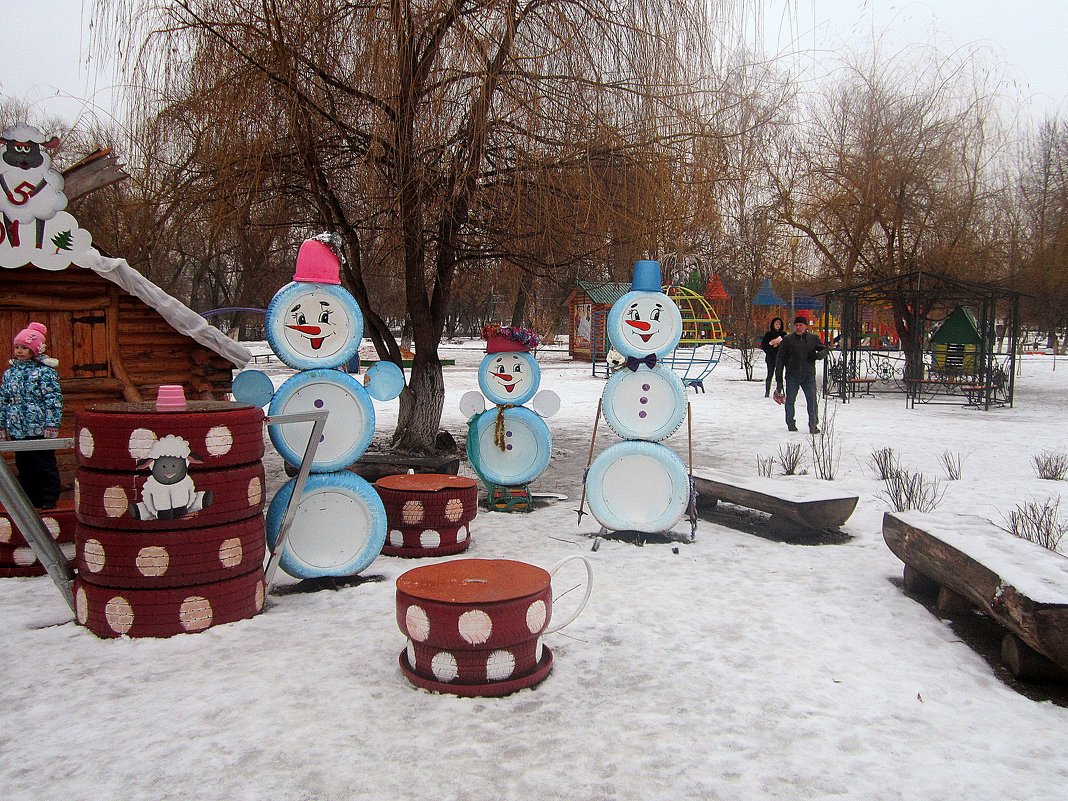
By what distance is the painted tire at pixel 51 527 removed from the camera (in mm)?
5262

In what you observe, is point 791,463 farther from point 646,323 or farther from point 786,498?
point 646,323

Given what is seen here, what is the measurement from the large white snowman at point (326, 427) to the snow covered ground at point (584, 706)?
0.87 feet

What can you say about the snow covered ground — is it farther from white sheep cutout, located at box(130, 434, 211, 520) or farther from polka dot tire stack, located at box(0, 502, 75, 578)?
white sheep cutout, located at box(130, 434, 211, 520)

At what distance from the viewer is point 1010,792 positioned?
2812 mm

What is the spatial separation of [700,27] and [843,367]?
467 inches

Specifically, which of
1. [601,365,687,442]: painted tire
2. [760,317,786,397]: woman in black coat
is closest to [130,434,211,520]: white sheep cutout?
[601,365,687,442]: painted tire

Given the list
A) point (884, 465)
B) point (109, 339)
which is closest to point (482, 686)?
point (109, 339)

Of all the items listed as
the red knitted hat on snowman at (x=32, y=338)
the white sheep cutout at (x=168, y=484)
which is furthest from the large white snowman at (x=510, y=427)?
the white sheep cutout at (x=168, y=484)

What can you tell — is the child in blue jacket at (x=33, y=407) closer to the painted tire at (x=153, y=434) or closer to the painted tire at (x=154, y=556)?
the painted tire at (x=153, y=434)

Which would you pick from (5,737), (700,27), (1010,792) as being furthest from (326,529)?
(700,27)

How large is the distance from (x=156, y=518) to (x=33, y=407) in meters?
2.48

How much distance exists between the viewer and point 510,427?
7.41 m

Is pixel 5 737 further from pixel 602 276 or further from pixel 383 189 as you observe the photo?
pixel 602 276

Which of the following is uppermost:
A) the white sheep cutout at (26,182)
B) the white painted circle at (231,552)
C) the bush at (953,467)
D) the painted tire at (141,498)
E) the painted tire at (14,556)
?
the white sheep cutout at (26,182)
